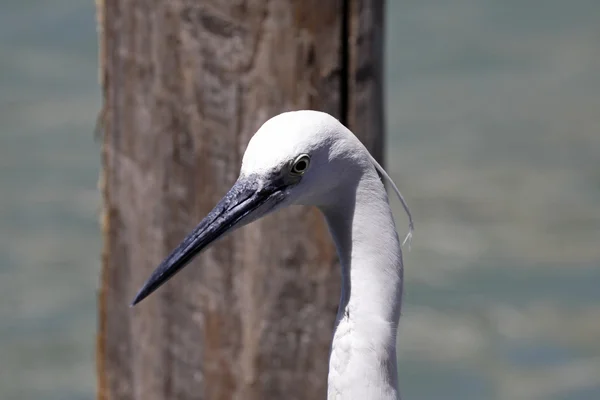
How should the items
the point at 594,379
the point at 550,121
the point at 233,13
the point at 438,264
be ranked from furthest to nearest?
the point at 550,121 → the point at 438,264 → the point at 594,379 → the point at 233,13

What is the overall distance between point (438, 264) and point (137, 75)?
311 cm

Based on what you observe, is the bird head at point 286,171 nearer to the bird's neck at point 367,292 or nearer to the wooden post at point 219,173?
the bird's neck at point 367,292

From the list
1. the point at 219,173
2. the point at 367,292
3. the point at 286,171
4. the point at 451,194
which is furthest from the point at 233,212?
the point at 451,194

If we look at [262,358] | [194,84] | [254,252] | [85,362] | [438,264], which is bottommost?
[85,362]

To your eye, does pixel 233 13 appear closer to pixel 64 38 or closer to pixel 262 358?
pixel 262 358

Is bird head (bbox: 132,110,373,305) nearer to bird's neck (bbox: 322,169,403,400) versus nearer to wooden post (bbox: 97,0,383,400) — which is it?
bird's neck (bbox: 322,169,403,400)

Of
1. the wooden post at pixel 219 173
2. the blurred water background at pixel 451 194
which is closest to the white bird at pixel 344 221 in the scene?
the wooden post at pixel 219 173

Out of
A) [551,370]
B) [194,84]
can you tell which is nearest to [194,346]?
[194,84]

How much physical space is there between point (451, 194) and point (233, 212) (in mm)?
3975

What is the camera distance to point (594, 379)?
5086 millimetres

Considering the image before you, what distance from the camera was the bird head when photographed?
→ 2150mm

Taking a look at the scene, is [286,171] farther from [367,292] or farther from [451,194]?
[451,194]

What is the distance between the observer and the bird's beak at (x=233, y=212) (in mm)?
2217

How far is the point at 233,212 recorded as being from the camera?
7.34 feet
